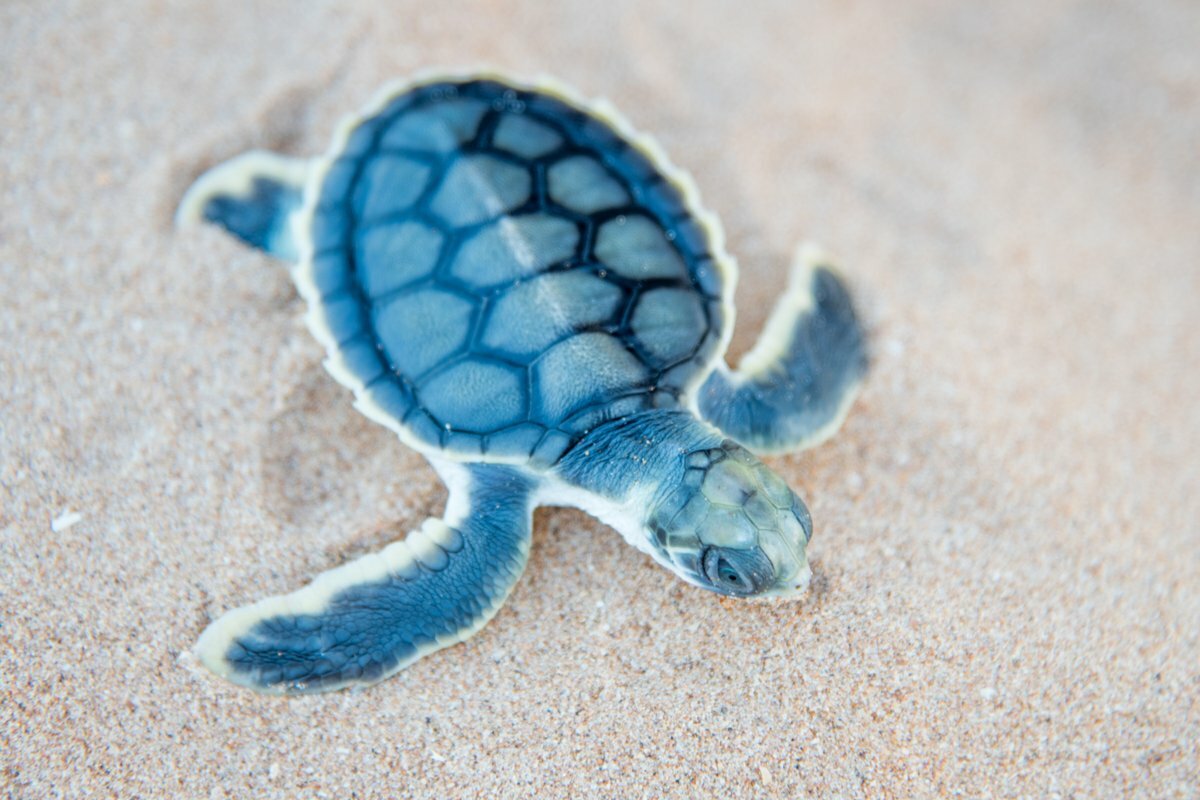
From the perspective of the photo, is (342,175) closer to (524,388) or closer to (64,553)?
(524,388)

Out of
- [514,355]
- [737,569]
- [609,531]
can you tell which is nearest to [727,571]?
[737,569]

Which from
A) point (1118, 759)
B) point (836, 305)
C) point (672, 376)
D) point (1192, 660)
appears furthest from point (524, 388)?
point (1192, 660)

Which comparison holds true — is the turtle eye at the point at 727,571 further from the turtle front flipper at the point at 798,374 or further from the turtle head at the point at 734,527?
the turtle front flipper at the point at 798,374

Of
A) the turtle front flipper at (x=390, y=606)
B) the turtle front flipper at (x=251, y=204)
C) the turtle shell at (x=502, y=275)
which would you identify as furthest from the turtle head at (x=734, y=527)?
the turtle front flipper at (x=251, y=204)

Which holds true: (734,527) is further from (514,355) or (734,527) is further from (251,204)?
(251,204)

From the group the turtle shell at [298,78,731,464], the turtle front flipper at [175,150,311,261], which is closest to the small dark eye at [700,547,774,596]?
the turtle shell at [298,78,731,464]

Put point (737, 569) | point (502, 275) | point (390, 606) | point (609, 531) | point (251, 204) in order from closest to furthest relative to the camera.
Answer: point (737, 569) → point (390, 606) → point (502, 275) → point (609, 531) → point (251, 204)
